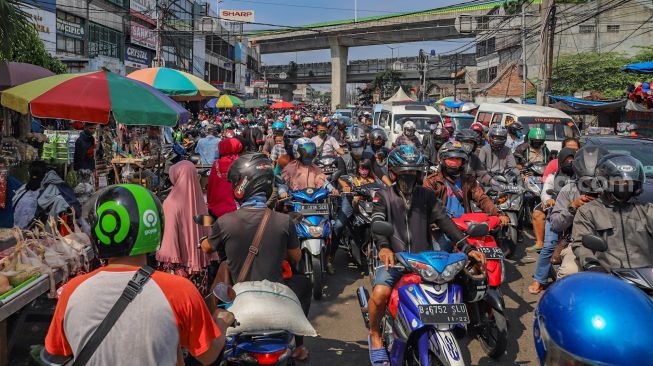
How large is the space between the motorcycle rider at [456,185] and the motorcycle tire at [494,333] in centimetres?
129

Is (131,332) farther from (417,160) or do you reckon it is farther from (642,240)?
(642,240)

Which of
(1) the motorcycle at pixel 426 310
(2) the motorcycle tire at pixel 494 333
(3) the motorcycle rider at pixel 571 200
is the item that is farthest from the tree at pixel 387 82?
(1) the motorcycle at pixel 426 310

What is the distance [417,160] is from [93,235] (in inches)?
110

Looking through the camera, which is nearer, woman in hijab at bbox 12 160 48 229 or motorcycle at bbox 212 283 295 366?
motorcycle at bbox 212 283 295 366

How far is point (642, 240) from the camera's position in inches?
145

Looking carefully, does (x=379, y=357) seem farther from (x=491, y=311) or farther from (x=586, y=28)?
(x=586, y=28)

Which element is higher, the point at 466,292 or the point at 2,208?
the point at 2,208

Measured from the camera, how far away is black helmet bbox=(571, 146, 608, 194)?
469 centimetres

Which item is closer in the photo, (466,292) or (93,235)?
(93,235)

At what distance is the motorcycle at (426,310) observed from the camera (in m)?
3.24

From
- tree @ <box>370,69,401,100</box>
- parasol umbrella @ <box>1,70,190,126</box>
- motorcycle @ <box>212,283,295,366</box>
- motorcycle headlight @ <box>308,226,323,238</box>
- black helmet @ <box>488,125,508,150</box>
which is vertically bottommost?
motorcycle @ <box>212,283,295,366</box>

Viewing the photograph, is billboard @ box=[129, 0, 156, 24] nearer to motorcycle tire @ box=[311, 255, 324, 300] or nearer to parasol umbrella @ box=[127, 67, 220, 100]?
parasol umbrella @ box=[127, 67, 220, 100]

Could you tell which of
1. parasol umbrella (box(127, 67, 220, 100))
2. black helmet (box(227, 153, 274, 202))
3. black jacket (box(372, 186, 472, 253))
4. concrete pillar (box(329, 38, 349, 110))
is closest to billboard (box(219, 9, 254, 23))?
concrete pillar (box(329, 38, 349, 110))

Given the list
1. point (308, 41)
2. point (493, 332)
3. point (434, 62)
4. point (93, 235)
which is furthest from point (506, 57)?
point (93, 235)
